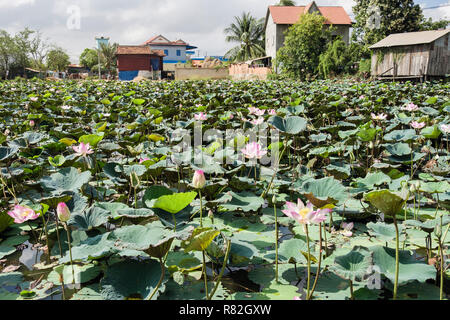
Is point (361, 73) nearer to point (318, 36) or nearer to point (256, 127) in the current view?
point (318, 36)

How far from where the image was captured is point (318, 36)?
18719mm

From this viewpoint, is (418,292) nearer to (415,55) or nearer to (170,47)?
(415,55)

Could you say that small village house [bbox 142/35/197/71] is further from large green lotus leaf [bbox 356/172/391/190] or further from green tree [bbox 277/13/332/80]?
large green lotus leaf [bbox 356/172/391/190]

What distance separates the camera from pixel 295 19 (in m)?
27.5

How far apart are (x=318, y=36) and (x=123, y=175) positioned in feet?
61.9

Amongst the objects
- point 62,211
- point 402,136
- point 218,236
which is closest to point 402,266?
point 218,236

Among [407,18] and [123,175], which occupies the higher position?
[407,18]

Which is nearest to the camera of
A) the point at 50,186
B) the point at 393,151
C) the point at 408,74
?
the point at 50,186

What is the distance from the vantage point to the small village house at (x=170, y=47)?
5109cm

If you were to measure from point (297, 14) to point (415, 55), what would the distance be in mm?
14798

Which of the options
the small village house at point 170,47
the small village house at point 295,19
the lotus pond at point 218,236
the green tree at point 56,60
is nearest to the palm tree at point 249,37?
the small village house at point 295,19

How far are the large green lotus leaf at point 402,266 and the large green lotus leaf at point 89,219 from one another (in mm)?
1073

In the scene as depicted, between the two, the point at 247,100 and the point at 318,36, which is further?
the point at 318,36

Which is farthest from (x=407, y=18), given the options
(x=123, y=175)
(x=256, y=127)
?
(x=123, y=175)
